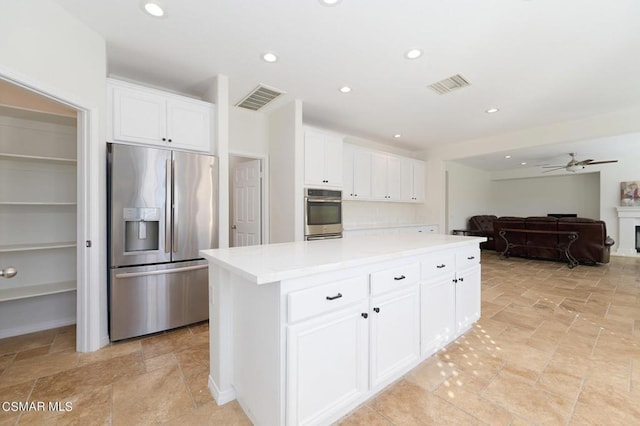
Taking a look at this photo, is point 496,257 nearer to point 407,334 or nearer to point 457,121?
point 457,121

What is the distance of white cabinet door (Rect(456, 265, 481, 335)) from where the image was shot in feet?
7.81

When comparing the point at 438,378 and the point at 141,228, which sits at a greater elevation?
the point at 141,228

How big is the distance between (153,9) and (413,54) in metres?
2.21

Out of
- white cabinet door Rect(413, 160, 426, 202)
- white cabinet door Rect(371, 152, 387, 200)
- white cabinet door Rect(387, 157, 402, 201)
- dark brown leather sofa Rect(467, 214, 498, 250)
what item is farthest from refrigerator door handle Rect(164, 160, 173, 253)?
dark brown leather sofa Rect(467, 214, 498, 250)

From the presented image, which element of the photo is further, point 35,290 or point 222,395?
point 35,290

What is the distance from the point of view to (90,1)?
1941 mm

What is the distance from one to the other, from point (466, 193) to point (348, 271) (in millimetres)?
7896

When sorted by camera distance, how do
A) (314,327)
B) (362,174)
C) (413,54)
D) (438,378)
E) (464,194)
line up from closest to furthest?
1. (314,327)
2. (438,378)
3. (413,54)
4. (362,174)
5. (464,194)

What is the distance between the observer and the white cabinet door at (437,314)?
6.61 feet

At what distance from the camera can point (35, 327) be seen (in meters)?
2.60

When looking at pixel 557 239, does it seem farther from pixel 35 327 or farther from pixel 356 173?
pixel 35 327

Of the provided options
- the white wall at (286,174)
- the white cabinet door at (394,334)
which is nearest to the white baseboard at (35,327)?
the white wall at (286,174)

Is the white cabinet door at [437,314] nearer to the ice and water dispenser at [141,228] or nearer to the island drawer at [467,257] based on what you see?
the island drawer at [467,257]

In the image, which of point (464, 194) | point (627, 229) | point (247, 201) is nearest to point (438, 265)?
point (247, 201)
